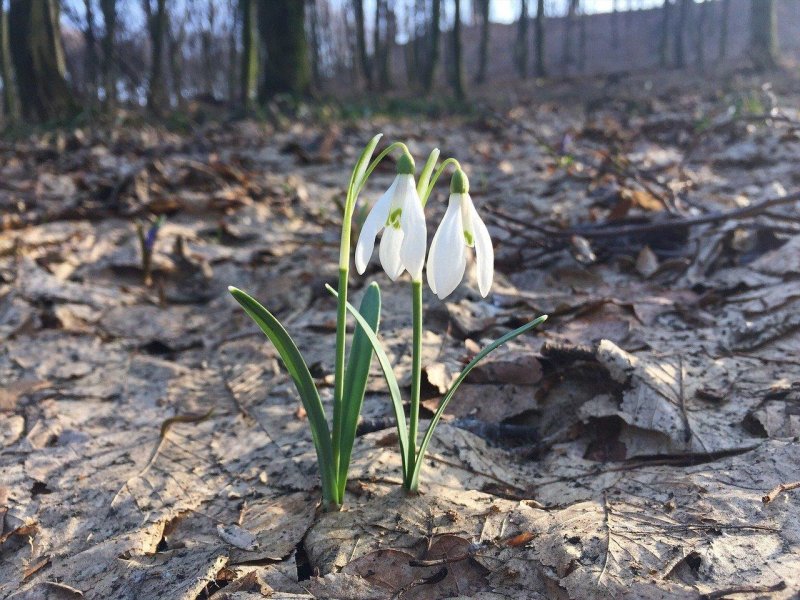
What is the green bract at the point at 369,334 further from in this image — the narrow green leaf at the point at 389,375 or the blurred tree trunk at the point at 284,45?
the blurred tree trunk at the point at 284,45

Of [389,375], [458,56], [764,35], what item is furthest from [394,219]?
[764,35]

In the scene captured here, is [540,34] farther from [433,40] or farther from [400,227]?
[400,227]

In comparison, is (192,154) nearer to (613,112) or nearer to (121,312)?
(121,312)

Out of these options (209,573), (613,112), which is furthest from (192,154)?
(613,112)

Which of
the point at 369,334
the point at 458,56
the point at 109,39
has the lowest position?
the point at 369,334

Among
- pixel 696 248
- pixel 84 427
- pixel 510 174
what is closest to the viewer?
pixel 84 427

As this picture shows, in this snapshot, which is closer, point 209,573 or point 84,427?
point 209,573

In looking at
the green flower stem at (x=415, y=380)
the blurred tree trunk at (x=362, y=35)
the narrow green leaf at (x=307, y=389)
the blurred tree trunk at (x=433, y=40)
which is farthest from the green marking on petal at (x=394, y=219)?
the blurred tree trunk at (x=362, y=35)

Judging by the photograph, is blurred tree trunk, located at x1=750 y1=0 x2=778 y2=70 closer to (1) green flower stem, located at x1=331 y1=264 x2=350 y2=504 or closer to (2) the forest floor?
(2) the forest floor
